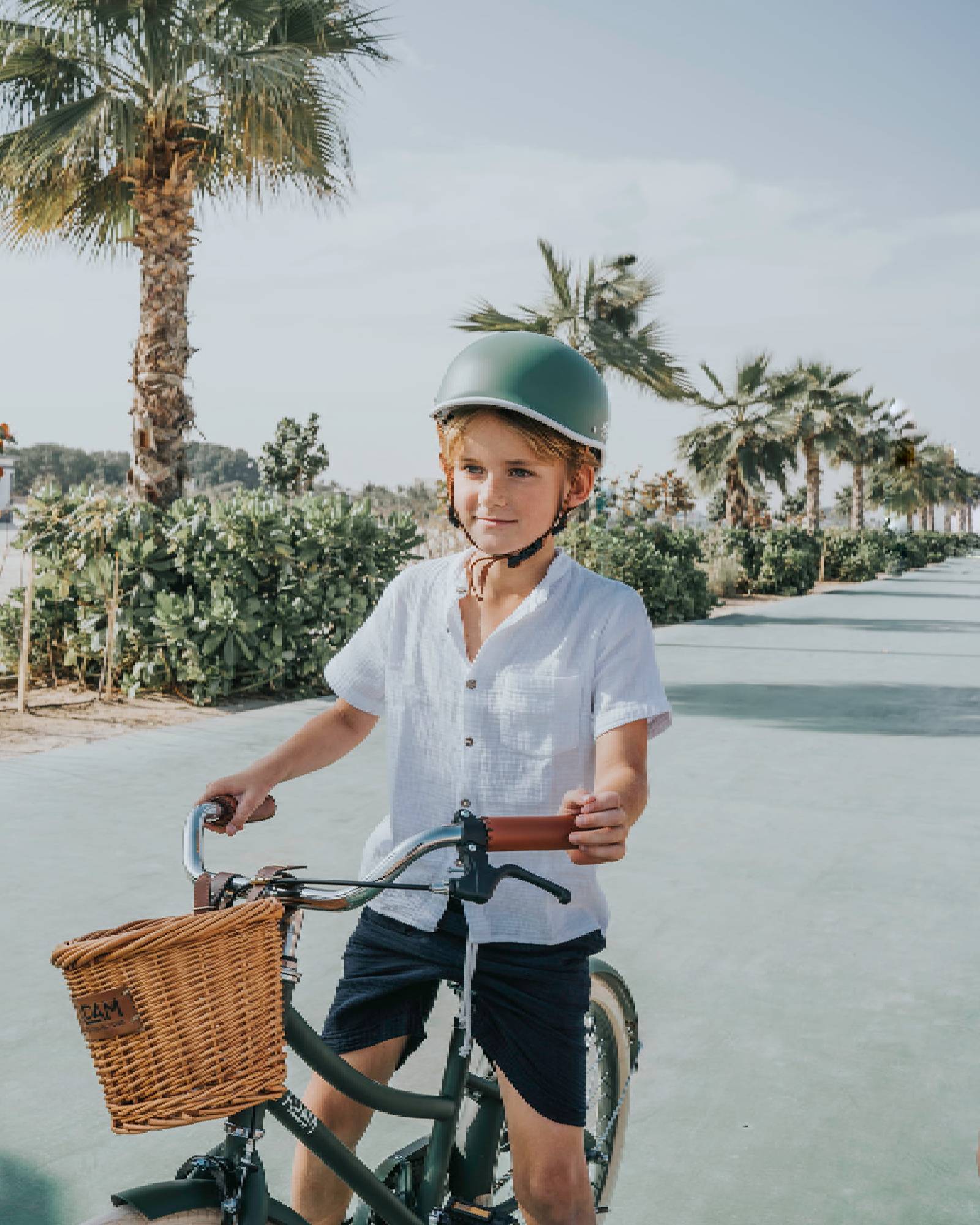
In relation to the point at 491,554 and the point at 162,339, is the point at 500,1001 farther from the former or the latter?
the point at 162,339

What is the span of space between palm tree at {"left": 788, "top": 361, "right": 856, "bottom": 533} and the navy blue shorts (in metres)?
35.5

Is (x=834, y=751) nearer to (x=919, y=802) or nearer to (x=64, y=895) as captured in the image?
(x=919, y=802)

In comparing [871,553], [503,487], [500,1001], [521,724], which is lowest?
[500,1001]

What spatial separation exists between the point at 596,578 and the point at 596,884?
1.53 ft

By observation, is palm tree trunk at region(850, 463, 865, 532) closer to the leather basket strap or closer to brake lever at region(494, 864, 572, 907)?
brake lever at region(494, 864, 572, 907)

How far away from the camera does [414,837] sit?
147 cm

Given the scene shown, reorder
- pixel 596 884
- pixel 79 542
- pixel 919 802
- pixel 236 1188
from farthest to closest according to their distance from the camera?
pixel 79 542, pixel 919 802, pixel 596 884, pixel 236 1188

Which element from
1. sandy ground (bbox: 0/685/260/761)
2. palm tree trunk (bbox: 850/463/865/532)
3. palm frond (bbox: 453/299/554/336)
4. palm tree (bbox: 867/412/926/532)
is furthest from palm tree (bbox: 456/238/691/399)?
palm tree (bbox: 867/412/926/532)

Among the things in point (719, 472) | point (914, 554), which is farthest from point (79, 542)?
point (914, 554)

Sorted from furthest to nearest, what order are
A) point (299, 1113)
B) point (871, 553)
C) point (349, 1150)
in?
point (871, 553)
point (349, 1150)
point (299, 1113)

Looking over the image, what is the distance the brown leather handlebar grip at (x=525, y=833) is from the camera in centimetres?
145

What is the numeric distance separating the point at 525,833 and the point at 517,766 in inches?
14.5

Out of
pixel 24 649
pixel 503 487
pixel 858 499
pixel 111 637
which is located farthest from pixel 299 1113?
pixel 858 499

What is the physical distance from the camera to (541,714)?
181 cm
